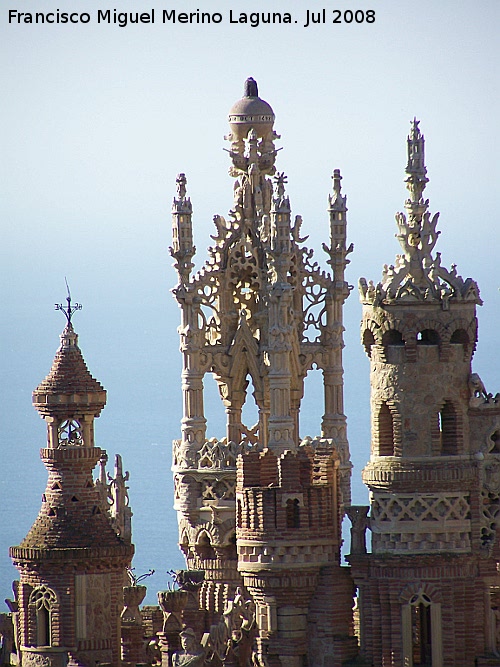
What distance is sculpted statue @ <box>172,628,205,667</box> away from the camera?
66.7 meters

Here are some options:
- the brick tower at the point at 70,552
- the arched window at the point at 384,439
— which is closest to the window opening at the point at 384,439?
the arched window at the point at 384,439

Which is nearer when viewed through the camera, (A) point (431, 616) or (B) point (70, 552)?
(A) point (431, 616)

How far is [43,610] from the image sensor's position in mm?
70250

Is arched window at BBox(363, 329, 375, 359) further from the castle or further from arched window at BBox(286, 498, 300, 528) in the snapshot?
arched window at BBox(286, 498, 300, 528)

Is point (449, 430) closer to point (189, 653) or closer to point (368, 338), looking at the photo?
point (368, 338)

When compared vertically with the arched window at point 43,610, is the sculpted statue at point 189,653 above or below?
below

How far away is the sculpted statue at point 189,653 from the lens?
66688 millimetres

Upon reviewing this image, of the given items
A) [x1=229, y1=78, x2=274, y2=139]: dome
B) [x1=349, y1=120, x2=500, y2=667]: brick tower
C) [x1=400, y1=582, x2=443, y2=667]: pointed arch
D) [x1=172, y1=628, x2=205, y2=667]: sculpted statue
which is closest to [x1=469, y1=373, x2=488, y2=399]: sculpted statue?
[x1=349, y1=120, x2=500, y2=667]: brick tower

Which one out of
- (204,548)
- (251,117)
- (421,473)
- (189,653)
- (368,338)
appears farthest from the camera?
(251,117)

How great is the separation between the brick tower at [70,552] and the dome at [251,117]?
21.6ft

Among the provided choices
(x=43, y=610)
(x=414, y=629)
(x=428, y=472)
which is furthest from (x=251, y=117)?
(x=414, y=629)

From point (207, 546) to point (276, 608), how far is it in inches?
280

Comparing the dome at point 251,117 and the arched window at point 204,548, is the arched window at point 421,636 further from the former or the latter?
the dome at point 251,117

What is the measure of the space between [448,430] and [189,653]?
260 inches
